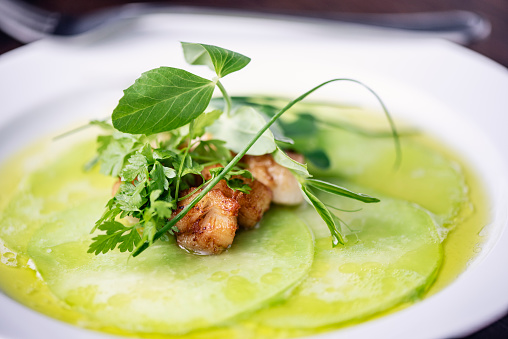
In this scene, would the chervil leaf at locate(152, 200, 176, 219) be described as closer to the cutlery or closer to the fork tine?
the cutlery

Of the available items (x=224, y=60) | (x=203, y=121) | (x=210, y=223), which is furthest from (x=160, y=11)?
(x=210, y=223)

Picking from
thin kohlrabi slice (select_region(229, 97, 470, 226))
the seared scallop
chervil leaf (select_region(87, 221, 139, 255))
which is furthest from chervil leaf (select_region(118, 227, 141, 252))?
thin kohlrabi slice (select_region(229, 97, 470, 226))

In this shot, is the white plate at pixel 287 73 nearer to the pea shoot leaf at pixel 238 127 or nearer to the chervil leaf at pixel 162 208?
the pea shoot leaf at pixel 238 127

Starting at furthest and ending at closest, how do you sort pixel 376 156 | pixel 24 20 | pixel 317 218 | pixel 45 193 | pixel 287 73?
pixel 24 20 → pixel 287 73 → pixel 376 156 → pixel 45 193 → pixel 317 218

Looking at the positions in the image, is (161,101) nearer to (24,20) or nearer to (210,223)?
(210,223)

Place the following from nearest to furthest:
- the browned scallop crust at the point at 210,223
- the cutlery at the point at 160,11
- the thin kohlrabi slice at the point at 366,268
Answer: the thin kohlrabi slice at the point at 366,268 → the browned scallop crust at the point at 210,223 → the cutlery at the point at 160,11

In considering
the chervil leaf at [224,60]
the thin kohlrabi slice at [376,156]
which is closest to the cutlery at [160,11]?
the thin kohlrabi slice at [376,156]
